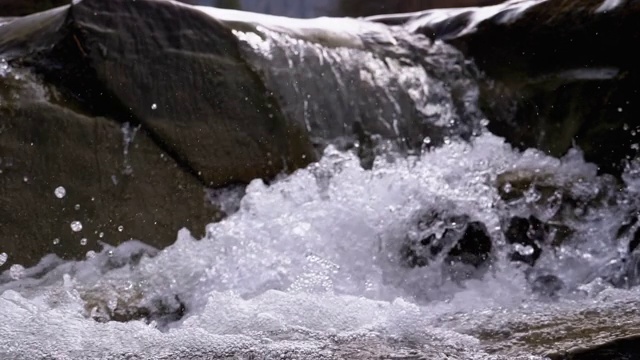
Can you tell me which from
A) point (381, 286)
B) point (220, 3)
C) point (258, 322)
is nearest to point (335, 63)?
point (381, 286)

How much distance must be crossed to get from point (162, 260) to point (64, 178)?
1.45ft

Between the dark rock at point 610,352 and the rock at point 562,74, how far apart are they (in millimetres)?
1627

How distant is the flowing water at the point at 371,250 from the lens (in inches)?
93.8

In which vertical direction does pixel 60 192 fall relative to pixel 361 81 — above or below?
below

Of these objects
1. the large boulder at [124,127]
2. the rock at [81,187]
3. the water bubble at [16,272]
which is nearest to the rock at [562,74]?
the large boulder at [124,127]

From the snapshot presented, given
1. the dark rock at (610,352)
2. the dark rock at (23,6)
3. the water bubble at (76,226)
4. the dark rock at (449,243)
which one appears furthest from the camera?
the dark rock at (23,6)

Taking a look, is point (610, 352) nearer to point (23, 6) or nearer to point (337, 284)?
point (337, 284)

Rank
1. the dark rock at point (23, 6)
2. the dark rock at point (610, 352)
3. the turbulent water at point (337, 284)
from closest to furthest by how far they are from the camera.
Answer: the dark rock at point (610, 352), the turbulent water at point (337, 284), the dark rock at point (23, 6)

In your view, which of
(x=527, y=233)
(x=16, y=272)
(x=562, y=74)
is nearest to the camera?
(x=16, y=272)

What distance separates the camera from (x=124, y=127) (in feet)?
10.4

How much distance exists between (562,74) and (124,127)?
1.69 meters

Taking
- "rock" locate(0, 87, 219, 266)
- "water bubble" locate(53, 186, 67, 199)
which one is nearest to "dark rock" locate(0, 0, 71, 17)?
"rock" locate(0, 87, 219, 266)

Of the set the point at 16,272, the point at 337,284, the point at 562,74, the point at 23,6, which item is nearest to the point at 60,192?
the point at 16,272

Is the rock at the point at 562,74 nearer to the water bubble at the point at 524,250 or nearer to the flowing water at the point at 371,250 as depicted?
the flowing water at the point at 371,250
